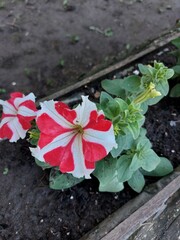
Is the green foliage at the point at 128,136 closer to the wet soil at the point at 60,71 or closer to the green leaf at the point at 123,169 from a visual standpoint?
the green leaf at the point at 123,169

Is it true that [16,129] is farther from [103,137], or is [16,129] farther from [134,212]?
[134,212]

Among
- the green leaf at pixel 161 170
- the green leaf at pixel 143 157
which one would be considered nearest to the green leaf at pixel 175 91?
the green leaf at pixel 161 170

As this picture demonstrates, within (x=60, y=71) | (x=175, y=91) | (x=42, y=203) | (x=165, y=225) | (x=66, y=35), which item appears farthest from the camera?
(x=66, y=35)

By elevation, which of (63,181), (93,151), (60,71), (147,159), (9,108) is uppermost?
Result: (93,151)

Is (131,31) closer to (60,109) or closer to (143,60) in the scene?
(143,60)

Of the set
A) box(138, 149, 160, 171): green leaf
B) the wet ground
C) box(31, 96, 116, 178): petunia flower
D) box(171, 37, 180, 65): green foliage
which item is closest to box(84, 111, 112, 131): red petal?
box(31, 96, 116, 178): petunia flower

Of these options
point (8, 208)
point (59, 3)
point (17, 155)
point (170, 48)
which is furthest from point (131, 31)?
point (8, 208)

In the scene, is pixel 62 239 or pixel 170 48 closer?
pixel 62 239

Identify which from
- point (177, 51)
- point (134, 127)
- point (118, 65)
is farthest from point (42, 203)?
point (177, 51)
